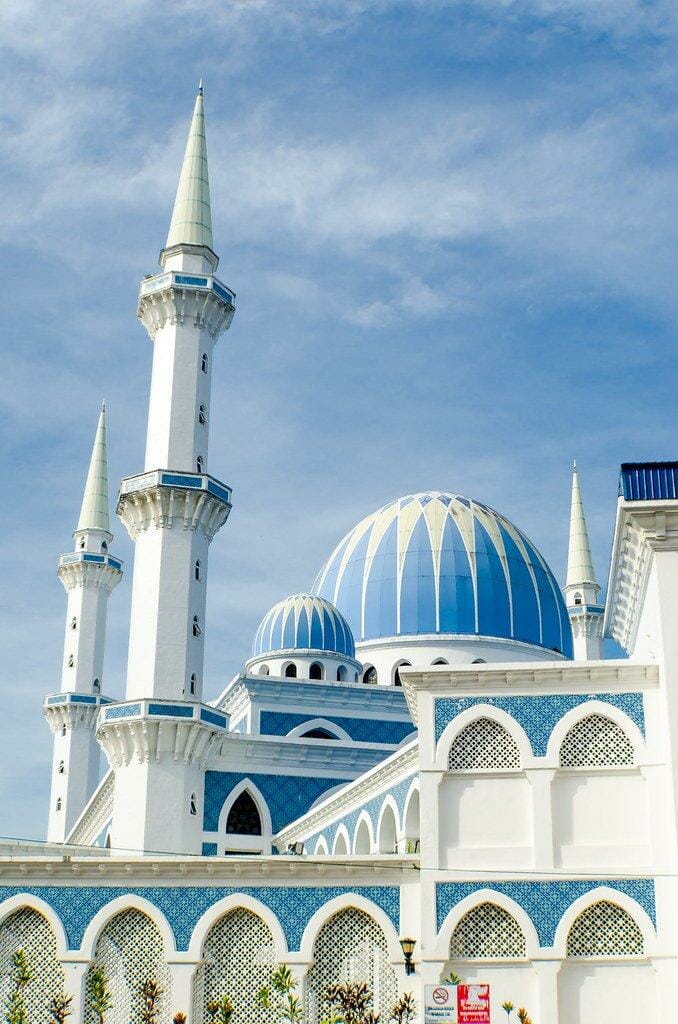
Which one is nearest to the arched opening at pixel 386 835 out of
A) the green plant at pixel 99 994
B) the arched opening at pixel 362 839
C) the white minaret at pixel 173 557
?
the arched opening at pixel 362 839

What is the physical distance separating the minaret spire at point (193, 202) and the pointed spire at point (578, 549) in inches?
719

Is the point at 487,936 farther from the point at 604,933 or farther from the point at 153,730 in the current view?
the point at 153,730

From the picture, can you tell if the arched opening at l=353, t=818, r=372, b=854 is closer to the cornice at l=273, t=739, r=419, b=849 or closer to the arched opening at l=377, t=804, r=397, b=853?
the cornice at l=273, t=739, r=419, b=849

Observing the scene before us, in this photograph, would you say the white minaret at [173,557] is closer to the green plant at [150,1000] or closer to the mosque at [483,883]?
the mosque at [483,883]

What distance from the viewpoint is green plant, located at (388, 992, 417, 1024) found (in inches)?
599

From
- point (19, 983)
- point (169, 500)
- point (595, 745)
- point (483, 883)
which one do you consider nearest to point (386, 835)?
point (169, 500)

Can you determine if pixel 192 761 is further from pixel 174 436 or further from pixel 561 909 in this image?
pixel 561 909

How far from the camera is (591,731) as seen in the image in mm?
16531

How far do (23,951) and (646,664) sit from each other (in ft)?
27.8

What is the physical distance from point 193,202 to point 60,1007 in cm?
1784

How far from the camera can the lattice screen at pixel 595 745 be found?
53.7 feet

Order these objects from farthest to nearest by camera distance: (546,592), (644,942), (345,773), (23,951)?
1. (546,592)
2. (345,773)
3. (23,951)
4. (644,942)

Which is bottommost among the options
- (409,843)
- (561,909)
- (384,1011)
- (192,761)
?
(384,1011)

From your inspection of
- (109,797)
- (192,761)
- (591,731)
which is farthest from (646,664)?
(109,797)
